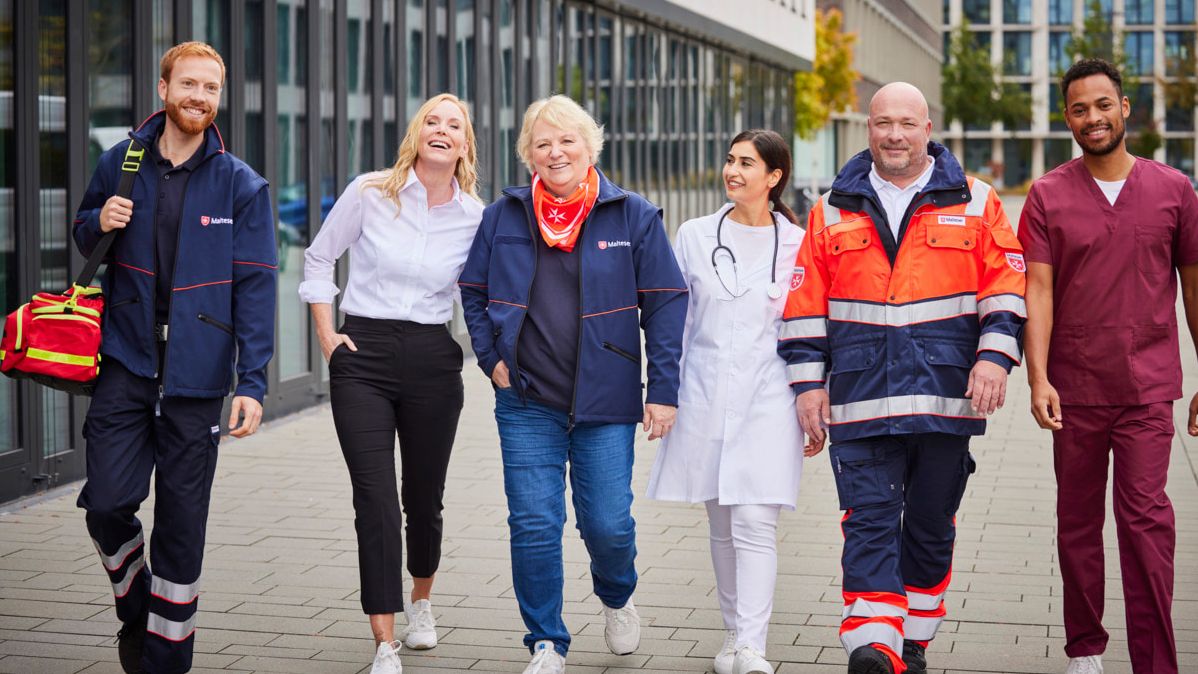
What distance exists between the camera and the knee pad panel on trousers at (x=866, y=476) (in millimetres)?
5340

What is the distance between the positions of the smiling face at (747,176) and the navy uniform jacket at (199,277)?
1.49 m

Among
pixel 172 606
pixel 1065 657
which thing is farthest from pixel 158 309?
pixel 1065 657

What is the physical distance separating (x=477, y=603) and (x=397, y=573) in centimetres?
109

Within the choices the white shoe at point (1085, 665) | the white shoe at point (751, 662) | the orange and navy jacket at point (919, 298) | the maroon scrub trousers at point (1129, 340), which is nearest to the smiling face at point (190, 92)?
the orange and navy jacket at point (919, 298)

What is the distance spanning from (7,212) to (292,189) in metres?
4.13

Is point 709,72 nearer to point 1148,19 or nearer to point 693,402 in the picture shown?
point 693,402

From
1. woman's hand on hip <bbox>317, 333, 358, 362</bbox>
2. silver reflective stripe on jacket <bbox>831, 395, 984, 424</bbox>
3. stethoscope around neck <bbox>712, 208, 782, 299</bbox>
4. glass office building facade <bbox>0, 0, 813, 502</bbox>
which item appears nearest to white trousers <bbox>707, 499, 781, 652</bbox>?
silver reflective stripe on jacket <bbox>831, 395, 984, 424</bbox>

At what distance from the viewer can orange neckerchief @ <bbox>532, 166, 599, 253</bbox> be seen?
17.8 feet

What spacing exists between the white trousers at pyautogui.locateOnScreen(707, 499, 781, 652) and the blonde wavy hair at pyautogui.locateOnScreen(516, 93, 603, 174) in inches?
48.6

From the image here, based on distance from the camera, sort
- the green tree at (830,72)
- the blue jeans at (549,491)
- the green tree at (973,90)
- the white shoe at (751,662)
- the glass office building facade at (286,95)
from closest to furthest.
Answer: the white shoe at (751,662), the blue jeans at (549,491), the glass office building facade at (286,95), the green tree at (830,72), the green tree at (973,90)

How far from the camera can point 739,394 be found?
18.5 feet

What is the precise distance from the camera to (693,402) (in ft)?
18.7

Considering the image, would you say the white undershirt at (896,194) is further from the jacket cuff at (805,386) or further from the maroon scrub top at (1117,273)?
the jacket cuff at (805,386)

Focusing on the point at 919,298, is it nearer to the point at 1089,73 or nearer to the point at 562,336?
the point at 1089,73
